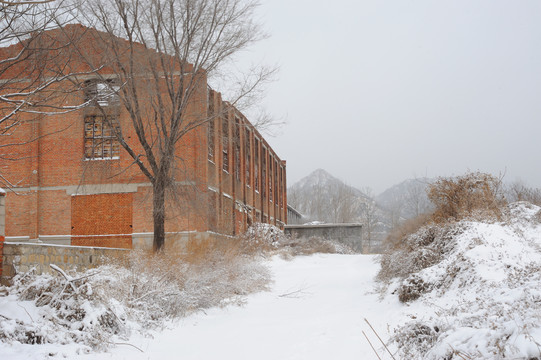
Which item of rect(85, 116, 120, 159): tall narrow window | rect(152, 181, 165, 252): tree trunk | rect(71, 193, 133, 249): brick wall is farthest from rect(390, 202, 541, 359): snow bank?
rect(85, 116, 120, 159): tall narrow window

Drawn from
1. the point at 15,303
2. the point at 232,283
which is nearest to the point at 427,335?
the point at 15,303

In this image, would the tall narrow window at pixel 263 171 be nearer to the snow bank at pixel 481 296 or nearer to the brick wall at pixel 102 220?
the brick wall at pixel 102 220

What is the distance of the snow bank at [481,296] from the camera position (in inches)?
165

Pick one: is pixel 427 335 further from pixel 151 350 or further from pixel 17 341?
pixel 17 341

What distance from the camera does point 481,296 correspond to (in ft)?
22.8

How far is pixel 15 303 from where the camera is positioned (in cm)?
718

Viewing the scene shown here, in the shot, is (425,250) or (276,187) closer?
(425,250)

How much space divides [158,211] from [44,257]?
19.7 feet

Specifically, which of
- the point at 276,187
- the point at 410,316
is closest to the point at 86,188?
the point at 410,316

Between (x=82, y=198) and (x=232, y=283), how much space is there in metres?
13.5

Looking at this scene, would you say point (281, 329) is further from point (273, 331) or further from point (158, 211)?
point (158, 211)

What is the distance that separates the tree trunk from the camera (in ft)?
52.3

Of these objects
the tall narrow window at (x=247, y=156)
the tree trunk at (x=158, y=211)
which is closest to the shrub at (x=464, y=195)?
the tree trunk at (x=158, y=211)

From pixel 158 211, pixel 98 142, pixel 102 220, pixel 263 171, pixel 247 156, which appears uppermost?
pixel 247 156
